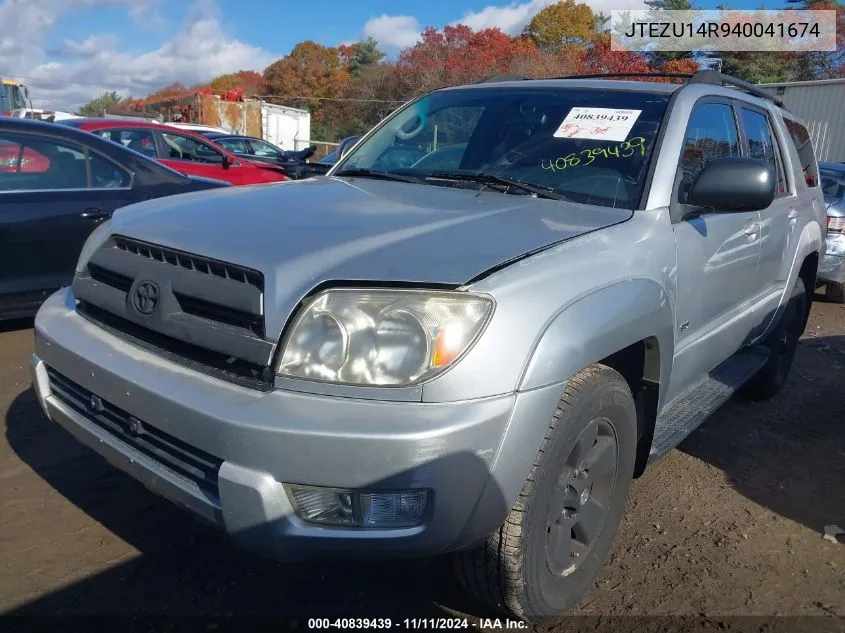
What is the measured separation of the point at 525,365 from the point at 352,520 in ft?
2.02

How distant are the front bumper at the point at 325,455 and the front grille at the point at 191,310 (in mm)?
71

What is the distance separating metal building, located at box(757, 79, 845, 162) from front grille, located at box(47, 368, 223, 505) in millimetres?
20569

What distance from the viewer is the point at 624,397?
93.3 inches

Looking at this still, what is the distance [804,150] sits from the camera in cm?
474

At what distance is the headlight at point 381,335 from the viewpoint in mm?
1861

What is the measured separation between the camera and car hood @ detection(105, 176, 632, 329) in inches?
77.1

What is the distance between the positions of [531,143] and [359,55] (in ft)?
199

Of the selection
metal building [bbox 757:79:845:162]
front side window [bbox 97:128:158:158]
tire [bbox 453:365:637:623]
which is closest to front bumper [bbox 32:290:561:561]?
tire [bbox 453:365:637:623]

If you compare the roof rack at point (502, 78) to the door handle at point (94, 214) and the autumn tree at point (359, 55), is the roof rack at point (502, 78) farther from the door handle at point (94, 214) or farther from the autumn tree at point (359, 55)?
the autumn tree at point (359, 55)

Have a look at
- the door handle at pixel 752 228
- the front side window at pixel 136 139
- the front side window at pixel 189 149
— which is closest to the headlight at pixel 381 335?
the door handle at pixel 752 228

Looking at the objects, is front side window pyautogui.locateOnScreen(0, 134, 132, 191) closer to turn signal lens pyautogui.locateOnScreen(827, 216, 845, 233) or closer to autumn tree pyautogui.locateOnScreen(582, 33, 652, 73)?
turn signal lens pyautogui.locateOnScreen(827, 216, 845, 233)

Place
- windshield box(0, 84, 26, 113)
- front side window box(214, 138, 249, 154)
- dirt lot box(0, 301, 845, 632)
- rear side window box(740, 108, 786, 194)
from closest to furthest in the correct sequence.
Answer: dirt lot box(0, 301, 845, 632)
rear side window box(740, 108, 786, 194)
front side window box(214, 138, 249, 154)
windshield box(0, 84, 26, 113)

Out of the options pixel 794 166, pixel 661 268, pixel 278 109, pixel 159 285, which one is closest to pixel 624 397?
pixel 661 268

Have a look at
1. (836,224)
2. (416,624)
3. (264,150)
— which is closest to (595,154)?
(416,624)
